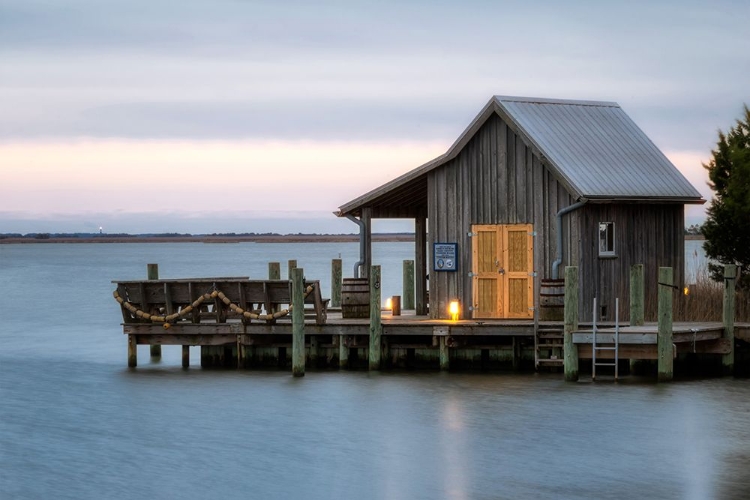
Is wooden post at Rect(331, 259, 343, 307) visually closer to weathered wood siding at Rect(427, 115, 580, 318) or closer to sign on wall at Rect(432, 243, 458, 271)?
sign on wall at Rect(432, 243, 458, 271)

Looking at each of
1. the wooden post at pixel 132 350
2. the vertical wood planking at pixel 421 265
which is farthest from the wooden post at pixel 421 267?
the wooden post at pixel 132 350

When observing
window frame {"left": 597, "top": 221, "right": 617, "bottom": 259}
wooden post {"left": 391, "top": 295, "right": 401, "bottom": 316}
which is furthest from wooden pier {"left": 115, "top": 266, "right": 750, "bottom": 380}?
window frame {"left": 597, "top": 221, "right": 617, "bottom": 259}

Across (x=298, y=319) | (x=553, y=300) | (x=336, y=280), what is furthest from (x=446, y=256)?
(x=298, y=319)

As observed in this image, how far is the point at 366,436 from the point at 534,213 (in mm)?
8406

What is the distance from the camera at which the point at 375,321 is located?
3075 cm

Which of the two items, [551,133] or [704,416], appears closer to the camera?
[704,416]

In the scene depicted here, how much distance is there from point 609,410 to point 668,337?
218 cm

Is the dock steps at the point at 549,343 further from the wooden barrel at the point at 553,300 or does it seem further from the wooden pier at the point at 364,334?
the wooden barrel at the point at 553,300

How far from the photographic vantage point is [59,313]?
2657 inches

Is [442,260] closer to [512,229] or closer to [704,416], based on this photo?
[512,229]

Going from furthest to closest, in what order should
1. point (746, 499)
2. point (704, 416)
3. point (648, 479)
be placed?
point (704, 416) < point (648, 479) < point (746, 499)

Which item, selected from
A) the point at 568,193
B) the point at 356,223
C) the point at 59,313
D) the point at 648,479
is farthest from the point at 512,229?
the point at 59,313

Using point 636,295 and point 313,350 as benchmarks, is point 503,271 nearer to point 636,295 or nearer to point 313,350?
point 636,295

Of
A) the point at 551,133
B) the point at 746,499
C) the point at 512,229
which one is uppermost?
the point at 551,133
